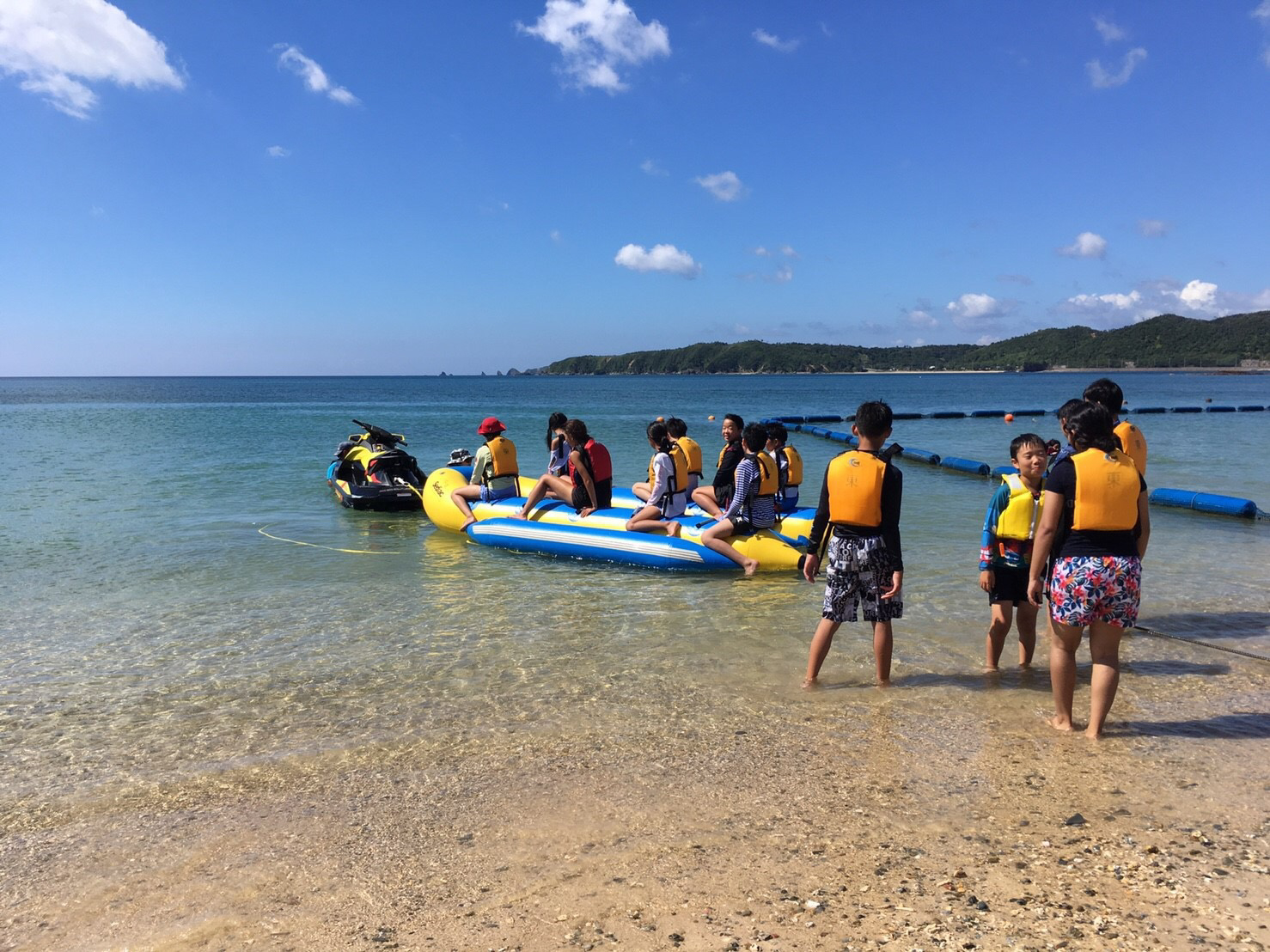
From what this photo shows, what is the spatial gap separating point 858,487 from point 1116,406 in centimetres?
133

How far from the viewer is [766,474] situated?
784cm

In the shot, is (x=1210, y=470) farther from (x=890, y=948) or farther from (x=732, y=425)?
(x=890, y=948)

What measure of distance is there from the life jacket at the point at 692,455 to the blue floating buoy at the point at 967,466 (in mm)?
9805

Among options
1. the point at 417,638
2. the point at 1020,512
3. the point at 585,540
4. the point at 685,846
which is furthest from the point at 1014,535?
the point at 585,540

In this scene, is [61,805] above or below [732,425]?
below

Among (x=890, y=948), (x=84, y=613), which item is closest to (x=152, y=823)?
(x=890, y=948)

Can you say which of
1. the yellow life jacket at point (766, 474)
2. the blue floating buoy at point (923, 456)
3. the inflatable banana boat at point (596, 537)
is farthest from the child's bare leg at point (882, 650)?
the blue floating buoy at point (923, 456)

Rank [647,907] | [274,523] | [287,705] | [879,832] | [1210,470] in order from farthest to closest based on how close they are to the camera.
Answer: [1210,470]
[274,523]
[287,705]
[879,832]
[647,907]

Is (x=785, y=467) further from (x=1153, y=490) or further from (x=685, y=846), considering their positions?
(x=1153, y=490)

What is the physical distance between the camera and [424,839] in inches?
131

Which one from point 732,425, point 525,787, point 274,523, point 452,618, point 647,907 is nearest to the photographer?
point 647,907

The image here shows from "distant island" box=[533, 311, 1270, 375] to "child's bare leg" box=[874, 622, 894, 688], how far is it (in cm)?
14862

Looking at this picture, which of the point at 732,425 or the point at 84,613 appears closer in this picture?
the point at 84,613

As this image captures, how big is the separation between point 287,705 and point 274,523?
751 centimetres
